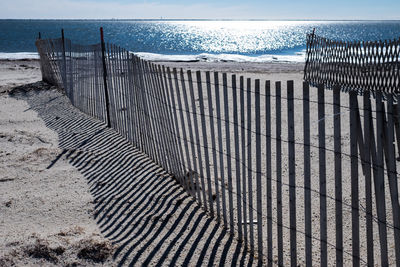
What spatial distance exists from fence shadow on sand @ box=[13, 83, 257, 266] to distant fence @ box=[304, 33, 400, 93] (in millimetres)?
8875

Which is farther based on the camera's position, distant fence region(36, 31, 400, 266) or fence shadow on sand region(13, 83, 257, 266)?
fence shadow on sand region(13, 83, 257, 266)

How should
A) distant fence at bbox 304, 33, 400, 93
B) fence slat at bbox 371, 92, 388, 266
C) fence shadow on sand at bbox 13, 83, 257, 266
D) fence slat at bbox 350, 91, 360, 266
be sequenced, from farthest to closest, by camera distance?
distant fence at bbox 304, 33, 400, 93
fence shadow on sand at bbox 13, 83, 257, 266
fence slat at bbox 350, 91, 360, 266
fence slat at bbox 371, 92, 388, 266

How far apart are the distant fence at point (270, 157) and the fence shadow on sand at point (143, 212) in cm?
17

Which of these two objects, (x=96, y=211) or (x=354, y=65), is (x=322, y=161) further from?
(x=354, y=65)

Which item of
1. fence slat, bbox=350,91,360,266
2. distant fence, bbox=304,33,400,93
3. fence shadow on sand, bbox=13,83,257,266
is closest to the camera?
fence slat, bbox=350,91,360,266

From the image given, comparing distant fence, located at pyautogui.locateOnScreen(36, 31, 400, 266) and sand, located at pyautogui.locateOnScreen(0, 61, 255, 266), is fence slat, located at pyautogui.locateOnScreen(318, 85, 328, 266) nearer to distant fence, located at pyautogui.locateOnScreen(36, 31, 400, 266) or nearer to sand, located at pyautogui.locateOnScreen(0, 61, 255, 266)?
distant fence, located at pyautogui.locateOnScreen(36, 31, 400, 266)

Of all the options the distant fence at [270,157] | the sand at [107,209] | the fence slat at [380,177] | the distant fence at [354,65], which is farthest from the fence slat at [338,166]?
the distant fence at [354,65]

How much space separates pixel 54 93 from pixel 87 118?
3.76m

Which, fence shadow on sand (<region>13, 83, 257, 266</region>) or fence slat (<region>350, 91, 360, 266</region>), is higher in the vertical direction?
fence slat (<region>350, 91, 360, 266</region>)

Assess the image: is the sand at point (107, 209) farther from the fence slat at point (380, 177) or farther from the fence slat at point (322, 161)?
the fence slat at point (380, 177)

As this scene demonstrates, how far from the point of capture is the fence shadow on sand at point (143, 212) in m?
3.71

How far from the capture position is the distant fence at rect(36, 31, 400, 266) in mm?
2664

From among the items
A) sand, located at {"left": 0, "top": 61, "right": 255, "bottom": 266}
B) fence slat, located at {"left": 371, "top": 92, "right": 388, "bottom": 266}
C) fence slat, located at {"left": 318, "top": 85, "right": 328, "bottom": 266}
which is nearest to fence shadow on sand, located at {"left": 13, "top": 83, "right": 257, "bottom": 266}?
sand, located at {"left": 0, "top": 61, "right": 255, "bottom": 266}

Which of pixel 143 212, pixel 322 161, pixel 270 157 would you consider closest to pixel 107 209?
pixel 143 212
